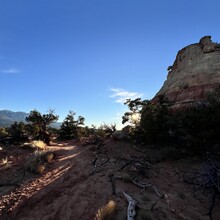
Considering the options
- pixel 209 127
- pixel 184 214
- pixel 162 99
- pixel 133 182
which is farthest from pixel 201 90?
pixel 184 214

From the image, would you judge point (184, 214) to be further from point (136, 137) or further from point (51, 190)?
point (136, 137)

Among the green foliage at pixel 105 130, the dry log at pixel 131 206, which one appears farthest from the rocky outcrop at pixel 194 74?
the dry log at pixel 131 206

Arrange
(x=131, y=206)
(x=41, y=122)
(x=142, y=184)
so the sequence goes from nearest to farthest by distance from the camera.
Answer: (x=131, y=206)
(x=142, y=184)
(x=41, y=122)

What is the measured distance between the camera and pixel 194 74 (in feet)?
79.5

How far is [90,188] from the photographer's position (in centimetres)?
848

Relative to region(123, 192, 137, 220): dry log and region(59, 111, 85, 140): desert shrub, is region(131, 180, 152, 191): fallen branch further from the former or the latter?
region(59, 111, 85, 140): desert shrub

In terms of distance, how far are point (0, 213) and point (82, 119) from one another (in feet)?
80.5

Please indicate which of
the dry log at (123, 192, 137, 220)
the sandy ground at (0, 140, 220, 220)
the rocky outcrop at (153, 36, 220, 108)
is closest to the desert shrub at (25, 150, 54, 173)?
the sandy ground at (0, 140, 220, 220)

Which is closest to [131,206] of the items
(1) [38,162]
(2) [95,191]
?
(2) [95,191]

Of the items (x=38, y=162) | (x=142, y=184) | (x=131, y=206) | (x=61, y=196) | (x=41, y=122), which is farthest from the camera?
(x=41, y=122)

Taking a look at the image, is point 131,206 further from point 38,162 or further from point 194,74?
point 194,74

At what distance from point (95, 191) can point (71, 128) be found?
22.6 meters

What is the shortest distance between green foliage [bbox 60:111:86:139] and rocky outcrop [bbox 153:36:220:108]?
11937mm

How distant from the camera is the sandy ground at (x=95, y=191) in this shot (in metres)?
6.79
